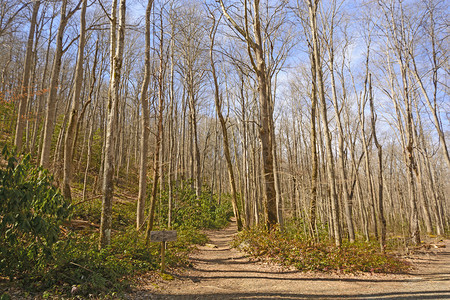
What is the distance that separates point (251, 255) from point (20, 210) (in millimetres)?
5613

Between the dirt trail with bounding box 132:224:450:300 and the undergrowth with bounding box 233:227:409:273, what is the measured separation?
262mm

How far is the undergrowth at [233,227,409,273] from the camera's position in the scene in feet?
20.0

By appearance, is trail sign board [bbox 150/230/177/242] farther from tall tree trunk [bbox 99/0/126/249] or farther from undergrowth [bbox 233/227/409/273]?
undergrowth [bbox 233/227/409/273]

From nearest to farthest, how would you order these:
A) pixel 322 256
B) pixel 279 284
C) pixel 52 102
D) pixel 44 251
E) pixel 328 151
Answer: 1. pixel 44 251
2. pixel 279 284
3. pixel 322 256
4. pixel 328 151
5. pixel 52 102

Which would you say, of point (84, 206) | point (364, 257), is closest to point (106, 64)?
point (84, 206)

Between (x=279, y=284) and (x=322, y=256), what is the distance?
177 cm

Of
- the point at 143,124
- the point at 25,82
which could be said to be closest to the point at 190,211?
the point at 143,124

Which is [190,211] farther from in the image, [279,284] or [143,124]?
[279,284]

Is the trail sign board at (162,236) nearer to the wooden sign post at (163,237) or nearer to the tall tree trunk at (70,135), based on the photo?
the wooden sign post at (163,237)

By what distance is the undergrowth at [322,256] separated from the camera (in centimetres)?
609

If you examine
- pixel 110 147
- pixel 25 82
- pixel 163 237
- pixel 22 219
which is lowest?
pixel 163 237

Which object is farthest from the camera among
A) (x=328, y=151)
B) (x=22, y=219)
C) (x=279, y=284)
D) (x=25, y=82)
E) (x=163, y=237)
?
(x=25, y=82)

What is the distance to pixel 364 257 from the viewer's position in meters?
6.38

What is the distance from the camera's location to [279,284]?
16.7 feet
